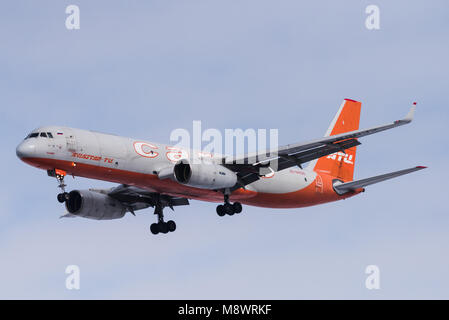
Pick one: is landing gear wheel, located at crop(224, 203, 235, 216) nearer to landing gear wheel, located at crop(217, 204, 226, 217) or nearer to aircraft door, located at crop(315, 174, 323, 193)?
landing gear wheel, located at crop(217, 204, 226, 217)

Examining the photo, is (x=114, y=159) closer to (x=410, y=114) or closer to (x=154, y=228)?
(x=154, y=228)

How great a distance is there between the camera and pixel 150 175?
182ft

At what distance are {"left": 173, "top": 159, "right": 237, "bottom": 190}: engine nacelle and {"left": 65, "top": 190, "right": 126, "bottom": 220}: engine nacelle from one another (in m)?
10.3

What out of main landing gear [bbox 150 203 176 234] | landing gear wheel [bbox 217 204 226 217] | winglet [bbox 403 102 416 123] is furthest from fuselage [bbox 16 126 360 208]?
winglet [bbox 403 102 416 123]

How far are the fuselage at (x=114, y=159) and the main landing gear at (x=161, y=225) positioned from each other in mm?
3960

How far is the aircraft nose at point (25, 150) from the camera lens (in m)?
51.9

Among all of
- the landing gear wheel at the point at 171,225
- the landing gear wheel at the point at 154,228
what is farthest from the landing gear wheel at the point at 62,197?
the landing gear wheel at the point at 171,225

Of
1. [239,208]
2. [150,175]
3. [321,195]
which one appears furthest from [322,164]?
[150,175]

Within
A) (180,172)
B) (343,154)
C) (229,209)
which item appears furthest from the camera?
(343,154)

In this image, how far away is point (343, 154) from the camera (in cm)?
7062

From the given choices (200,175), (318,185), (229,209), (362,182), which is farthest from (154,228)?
(362,182)

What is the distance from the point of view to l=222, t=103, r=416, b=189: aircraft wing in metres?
54.3

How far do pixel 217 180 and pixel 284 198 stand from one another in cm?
867

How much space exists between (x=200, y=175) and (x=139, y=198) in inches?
399
